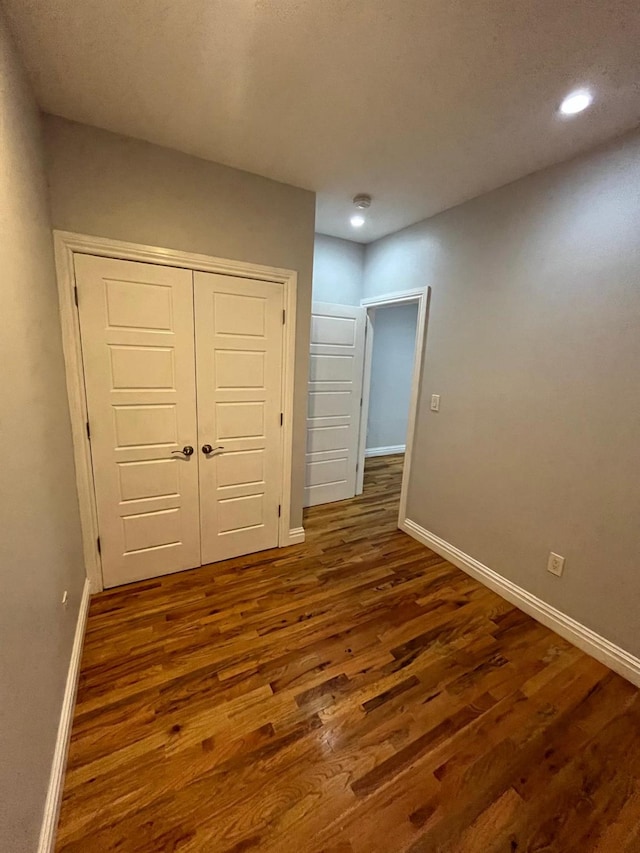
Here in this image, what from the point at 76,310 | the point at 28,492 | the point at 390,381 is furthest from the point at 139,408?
the point at 390,381

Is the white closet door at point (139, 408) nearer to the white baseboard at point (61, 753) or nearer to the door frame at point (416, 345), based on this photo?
the white baseboard at point (61, 753)

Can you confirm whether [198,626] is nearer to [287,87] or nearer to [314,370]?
[314,370]

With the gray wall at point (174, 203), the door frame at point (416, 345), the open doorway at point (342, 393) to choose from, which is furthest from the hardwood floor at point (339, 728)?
the gray wall at point (174, 203)

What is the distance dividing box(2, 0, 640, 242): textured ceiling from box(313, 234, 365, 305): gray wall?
4.06 ft

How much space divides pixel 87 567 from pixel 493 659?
2466mm

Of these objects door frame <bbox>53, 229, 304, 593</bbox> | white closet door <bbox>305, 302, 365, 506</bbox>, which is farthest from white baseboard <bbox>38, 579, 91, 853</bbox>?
white closet door <bbox>305, 302, 365, 506</bbox>

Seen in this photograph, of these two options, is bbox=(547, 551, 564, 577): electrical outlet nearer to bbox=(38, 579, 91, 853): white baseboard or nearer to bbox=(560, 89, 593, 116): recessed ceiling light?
bbox=(560, 89, 593, 116): recessed ceiling light

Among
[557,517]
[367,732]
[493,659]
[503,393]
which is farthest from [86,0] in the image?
[493,659]

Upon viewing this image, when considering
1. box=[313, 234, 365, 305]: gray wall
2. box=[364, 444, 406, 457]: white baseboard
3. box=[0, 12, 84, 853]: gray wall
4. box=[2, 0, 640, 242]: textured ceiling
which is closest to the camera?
box=[0, 12, 84, 853]: gray wall

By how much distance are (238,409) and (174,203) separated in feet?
4.29

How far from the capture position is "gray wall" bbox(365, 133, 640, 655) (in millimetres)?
1791

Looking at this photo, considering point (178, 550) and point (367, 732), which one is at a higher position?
point (178, 550)

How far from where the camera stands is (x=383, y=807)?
4.09 ft

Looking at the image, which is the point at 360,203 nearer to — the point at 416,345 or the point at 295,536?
the point at 416,345
